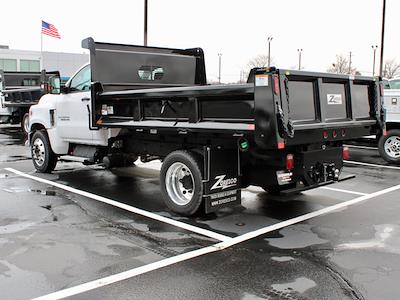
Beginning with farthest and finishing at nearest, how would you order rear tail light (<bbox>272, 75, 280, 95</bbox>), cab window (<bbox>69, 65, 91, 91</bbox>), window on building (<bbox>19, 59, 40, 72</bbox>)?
window on building (<bbox>19, 59, 40, 72</bbox>), cab window (<bbox>69, 65, 91, 91</bbox>), rear tail light (<bbox>272, 75, 280, 95</bbox>)

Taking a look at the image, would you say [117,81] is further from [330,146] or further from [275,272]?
[275,272]

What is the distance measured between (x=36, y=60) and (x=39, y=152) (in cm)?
6232

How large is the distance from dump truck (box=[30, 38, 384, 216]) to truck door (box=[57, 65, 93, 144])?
0.11 ft

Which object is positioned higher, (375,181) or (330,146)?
(330,146)

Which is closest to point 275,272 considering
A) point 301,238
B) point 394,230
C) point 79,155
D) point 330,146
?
point 301,238

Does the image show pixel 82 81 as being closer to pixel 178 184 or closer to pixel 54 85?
pixel 54 85

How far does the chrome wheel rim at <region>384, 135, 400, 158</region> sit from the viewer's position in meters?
11.4

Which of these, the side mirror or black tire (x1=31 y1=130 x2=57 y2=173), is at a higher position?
the side mirror

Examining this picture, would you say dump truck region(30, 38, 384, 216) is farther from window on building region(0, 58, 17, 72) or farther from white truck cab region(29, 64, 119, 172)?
window on building region(0, 58, 17, 72)

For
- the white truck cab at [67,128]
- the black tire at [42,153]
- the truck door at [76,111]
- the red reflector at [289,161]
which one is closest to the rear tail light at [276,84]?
the red reflector at [289,161]

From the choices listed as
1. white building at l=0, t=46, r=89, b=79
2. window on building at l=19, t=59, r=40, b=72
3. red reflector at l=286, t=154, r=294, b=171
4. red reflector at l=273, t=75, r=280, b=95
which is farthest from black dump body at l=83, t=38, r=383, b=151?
window on building at l=19, t=59, r=40, b=72

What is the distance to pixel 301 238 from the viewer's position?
549cm

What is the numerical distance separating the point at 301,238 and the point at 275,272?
120 cm

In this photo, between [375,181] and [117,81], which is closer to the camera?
[117,81]
